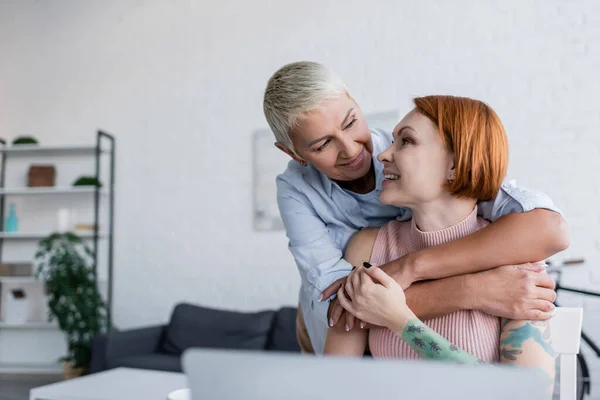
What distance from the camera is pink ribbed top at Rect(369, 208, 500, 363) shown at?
1270 mm

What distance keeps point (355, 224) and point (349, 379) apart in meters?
1.14

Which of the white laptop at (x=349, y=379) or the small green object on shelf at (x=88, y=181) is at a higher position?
the small green object on shelf at (x=88, y=181)

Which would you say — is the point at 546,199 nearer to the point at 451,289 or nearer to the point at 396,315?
the point at 451,289

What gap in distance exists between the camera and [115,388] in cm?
313

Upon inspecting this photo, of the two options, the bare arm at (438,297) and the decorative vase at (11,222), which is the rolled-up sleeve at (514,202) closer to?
the bare arm at (438,297)

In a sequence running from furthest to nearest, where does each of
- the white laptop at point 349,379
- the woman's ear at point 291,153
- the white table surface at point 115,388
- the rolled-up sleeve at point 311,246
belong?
the white table surface at point 115,388 < the woman's ear at point 291,153 < the rolled-up sleeve at point 311,246 < the white laptop at point 349,379

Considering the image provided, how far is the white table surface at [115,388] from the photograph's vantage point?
293 centimetres

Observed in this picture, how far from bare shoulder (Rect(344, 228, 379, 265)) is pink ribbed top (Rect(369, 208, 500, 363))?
0.02m

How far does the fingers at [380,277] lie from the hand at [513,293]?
165mm

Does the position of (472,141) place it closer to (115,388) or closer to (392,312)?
(392,312)

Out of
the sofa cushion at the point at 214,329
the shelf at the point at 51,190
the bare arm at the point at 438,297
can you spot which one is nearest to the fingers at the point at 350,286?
the bare arm at the point at 438,297

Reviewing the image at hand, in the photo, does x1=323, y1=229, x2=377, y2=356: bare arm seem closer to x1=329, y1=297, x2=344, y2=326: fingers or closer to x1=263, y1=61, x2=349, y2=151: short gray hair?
x1=329, y1=297, x2=344, y2=326: fingers

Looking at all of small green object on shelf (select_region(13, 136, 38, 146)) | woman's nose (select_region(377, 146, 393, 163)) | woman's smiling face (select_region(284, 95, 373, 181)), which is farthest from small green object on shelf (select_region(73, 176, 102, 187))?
woman's nose (select_region(377, 146, 393, 163))

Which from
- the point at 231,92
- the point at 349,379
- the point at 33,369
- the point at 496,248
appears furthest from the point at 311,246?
the point at 33,369
